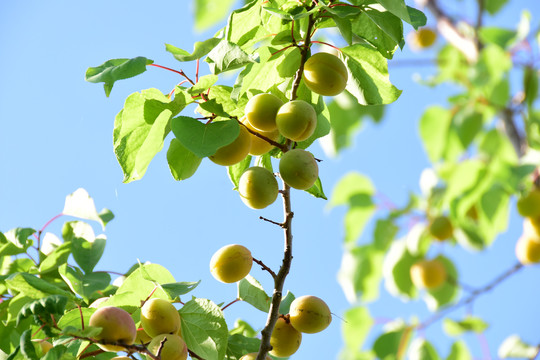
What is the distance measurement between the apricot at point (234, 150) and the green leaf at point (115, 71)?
169 millimetres

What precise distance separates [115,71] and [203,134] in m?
0.16

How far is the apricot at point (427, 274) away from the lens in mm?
1966

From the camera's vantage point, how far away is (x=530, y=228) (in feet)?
6.60

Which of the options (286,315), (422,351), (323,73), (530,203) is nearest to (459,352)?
(422,351)

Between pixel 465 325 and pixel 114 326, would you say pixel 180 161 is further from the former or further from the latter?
pixel 465 325

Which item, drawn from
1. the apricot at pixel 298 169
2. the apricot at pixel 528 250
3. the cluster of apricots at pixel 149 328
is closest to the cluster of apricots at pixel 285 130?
the apricot at pixel 298 169

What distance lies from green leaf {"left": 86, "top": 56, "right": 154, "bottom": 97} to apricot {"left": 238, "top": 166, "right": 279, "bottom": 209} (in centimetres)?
23

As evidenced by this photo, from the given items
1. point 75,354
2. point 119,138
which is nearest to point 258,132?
point 119,138

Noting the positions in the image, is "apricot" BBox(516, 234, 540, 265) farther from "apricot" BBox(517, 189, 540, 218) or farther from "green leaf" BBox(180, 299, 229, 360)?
"green leaf" BBox(180, 299, 229, 360)

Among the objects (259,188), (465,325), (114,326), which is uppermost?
(465,325)

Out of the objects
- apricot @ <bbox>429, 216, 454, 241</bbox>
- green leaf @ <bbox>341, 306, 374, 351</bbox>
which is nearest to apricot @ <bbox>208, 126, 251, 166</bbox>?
green leaf @ <bbox>341, 306, 374, 351</bbox>

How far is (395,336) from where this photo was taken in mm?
1814

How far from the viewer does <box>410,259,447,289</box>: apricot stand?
6.45ft

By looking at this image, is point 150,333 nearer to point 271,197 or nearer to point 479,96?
point 271,197
